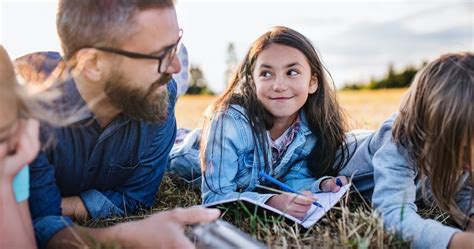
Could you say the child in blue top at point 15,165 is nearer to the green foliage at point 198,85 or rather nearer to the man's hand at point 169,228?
the man's hand at point 169,228

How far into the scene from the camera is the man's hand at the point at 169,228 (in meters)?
2.34

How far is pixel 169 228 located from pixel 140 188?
1224mm

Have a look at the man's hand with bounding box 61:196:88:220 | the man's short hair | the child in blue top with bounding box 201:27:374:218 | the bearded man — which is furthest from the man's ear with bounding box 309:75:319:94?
the man's hand with bounding box 61:196:88:220

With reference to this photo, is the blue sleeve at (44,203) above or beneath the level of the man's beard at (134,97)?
beneath

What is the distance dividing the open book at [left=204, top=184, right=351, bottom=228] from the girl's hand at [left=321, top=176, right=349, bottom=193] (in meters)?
0.10

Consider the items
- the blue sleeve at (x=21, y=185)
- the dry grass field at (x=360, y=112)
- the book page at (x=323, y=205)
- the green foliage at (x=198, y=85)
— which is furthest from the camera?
the green foliage at (x=198, y=85)

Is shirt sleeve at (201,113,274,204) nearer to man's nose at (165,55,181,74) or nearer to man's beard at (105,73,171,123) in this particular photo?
man's beard at (105,73,171,123)

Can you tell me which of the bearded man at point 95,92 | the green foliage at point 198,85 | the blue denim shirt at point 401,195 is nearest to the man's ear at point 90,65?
the bearded man at point 95,92

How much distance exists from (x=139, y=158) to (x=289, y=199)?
2.76ft

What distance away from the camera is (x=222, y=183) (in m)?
3.47

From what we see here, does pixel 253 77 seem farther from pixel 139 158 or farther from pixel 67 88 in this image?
pixel 67 88

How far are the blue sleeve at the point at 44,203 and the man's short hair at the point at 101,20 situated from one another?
1.87 feet

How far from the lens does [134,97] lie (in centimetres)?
302

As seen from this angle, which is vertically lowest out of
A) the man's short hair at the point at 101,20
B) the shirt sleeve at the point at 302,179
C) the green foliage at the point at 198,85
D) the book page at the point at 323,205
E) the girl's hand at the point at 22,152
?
the green foliage at the point at 198,85
